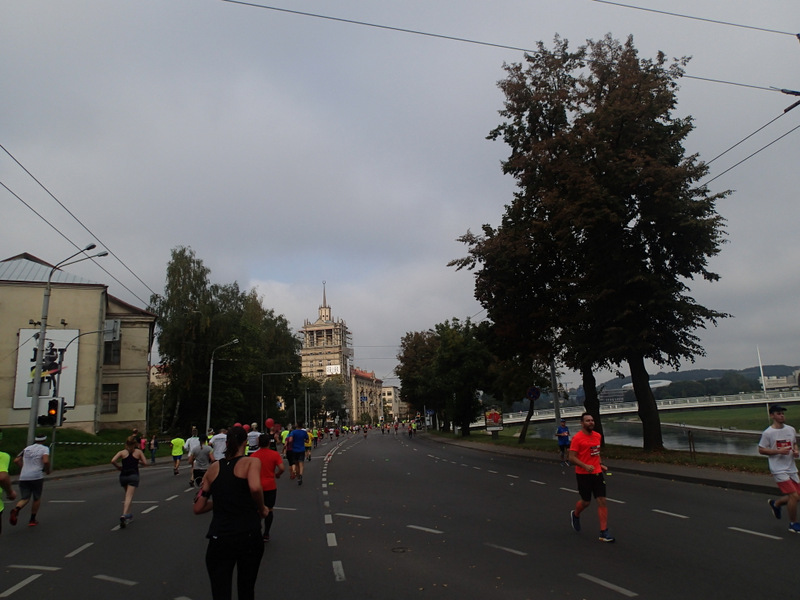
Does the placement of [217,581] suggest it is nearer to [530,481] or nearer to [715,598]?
[715,598]

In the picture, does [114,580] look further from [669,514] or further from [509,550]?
[669,514]

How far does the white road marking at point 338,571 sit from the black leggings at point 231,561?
229 cm

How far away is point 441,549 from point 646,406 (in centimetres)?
1766

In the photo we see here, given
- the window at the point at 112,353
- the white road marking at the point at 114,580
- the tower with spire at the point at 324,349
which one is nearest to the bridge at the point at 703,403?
the window at the point at 112,353

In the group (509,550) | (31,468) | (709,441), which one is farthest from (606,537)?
(709,441)

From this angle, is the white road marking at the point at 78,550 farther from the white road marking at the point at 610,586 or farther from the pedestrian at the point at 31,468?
the white road marking at the point at 610,586

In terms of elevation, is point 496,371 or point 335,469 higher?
point 496,371

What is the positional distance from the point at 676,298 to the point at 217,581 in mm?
21159

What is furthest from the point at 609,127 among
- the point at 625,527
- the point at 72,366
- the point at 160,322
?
the point at 160,322

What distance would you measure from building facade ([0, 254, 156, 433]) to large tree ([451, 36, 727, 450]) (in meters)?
30.1

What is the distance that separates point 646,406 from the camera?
74.7 ft

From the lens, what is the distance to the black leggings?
166 inches

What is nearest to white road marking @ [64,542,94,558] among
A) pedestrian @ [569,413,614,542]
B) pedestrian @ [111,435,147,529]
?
pedestrian @ [111,435,147,529]

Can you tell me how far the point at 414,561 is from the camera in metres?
7.16
